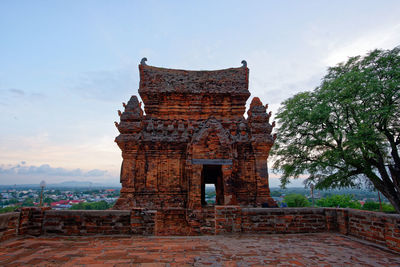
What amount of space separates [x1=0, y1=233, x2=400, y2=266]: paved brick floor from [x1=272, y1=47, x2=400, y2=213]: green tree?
7.96 meters

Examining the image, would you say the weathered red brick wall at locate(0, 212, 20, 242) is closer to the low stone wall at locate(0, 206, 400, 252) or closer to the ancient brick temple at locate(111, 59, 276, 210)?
the low stone wall at locate(0, 206, 400, 252)

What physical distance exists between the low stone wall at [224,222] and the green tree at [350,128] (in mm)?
6368

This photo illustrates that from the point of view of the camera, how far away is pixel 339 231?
7.09 m

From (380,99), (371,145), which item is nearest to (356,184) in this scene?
(371,145)

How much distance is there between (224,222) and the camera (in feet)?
22.6

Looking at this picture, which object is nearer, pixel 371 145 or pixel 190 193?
pixel 190 193

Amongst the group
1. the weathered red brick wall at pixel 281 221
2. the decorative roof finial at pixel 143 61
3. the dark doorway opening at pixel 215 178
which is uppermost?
the decorative roof finial at pixel 143 61

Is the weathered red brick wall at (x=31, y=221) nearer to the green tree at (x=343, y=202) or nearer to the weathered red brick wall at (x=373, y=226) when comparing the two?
the weathered red brick wall at (x=373, y=226)

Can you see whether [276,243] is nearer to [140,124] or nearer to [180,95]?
[140,124]

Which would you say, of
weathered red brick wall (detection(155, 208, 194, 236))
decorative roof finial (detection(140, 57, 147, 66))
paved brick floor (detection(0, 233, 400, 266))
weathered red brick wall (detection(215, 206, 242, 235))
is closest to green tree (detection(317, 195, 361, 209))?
weathered red brick wall (detection(155, 208, 194, 236))

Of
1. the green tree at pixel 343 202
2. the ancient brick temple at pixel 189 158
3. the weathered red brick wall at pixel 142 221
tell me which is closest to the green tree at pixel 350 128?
the ancient brick temple at pixel 189 158

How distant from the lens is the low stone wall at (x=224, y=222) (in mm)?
6035

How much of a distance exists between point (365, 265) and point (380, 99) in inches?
432

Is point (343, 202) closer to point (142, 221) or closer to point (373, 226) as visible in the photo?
point (373, 226)
